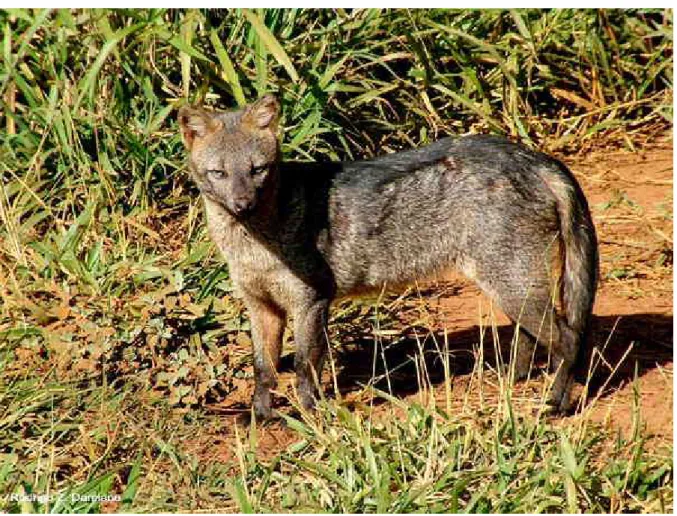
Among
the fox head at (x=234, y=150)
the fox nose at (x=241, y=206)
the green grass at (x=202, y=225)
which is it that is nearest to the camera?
the green grass at (x=202, y=225)

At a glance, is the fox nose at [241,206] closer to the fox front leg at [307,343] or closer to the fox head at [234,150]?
the fox head at [234,150]

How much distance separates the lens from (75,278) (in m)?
6.70

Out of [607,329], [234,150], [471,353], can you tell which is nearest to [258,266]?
[234,150]

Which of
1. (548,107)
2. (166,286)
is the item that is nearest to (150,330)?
(166,286)

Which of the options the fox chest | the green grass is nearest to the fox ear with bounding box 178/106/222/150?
the fox chest

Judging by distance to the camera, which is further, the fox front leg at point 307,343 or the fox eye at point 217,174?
the fox front leg at point 307,343

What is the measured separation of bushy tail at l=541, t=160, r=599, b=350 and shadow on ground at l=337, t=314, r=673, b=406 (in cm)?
26

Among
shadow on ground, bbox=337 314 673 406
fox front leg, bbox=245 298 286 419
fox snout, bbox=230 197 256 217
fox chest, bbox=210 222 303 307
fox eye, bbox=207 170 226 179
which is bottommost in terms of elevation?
shadow on ground, bbox=337 314 673 406

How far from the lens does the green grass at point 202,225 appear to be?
4785 millimetres

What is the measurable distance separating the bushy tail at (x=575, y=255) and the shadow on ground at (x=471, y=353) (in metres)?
0.26

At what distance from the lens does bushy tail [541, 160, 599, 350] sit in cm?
581

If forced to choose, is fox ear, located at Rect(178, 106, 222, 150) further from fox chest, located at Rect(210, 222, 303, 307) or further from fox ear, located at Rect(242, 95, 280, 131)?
fox chest, located at Rect(210, 222, 303, 307)

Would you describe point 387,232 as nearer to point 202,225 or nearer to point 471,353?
point 471,353

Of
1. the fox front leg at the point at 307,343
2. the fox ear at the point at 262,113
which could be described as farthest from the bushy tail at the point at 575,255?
the fox ear at the point at 262,113
